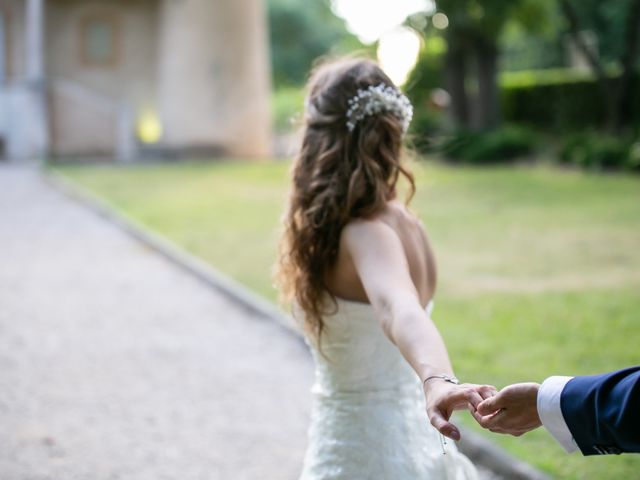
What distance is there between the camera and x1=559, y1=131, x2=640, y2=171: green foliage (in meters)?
20.6

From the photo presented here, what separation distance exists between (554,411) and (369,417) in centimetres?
98

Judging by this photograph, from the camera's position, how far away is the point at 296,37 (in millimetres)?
57625

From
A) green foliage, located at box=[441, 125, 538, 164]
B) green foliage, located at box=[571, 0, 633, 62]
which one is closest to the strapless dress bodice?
green foliage, located at box=[441, 125, 538, 164]

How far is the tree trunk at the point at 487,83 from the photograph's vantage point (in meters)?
28.0

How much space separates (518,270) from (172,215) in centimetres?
723

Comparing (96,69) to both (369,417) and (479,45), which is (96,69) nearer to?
(479,45)

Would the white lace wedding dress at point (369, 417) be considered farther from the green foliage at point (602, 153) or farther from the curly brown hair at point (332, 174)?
the green foliage at point (602, 153)

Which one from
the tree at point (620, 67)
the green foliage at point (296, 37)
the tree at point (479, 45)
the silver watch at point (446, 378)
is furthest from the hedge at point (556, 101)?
the green foliage at point (296, 37)

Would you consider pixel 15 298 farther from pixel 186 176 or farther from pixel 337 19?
pixel 337 19

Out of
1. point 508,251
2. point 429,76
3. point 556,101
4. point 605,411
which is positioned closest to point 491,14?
point 556,101

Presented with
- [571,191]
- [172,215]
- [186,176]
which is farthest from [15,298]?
[186,176]

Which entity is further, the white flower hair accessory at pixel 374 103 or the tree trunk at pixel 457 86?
the tree trunk at pixel 457 86

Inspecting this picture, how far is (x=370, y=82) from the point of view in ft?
9.57

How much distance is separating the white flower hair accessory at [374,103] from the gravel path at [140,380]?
2.49m
